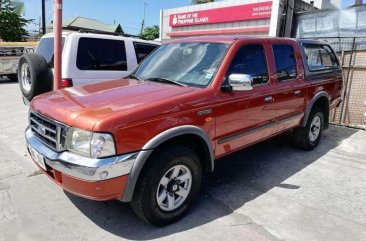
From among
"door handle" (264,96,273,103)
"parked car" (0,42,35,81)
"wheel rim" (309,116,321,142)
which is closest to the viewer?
"door handle" (264,96,273,103)

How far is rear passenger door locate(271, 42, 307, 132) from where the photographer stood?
4.67m

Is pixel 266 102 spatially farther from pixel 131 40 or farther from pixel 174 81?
pixel 131 40

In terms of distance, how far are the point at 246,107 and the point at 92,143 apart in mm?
2041

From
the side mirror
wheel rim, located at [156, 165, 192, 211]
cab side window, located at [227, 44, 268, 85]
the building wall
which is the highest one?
the building wall

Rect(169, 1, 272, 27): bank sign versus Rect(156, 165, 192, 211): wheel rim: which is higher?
Rect(169, 1, 272, 27): bank sign

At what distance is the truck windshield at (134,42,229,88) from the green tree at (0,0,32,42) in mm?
24594

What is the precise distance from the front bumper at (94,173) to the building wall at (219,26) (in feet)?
36.3

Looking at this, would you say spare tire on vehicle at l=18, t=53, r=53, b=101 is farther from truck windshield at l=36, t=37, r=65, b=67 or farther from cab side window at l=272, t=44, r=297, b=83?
cab side window at l=272, t=44, r=297, b=83

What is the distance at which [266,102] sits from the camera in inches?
174

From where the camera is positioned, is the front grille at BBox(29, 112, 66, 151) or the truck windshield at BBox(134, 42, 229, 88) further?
the truck windshield at BBox(134, 42, 229, 88)

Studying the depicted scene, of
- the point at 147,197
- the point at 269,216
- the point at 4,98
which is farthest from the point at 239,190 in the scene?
the point at 4,98

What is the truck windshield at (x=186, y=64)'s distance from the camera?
12.4 feet

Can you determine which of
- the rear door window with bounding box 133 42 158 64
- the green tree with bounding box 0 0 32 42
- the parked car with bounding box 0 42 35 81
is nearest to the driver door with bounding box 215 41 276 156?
the rear door window with bounding box 133 42 158 64

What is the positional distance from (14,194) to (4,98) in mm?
8012
